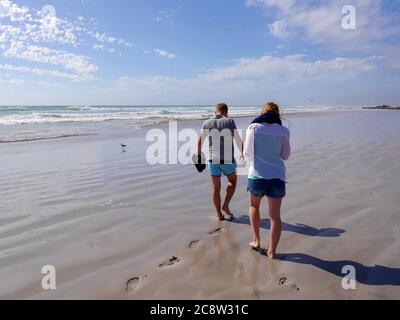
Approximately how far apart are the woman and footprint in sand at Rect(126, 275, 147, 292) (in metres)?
1.70

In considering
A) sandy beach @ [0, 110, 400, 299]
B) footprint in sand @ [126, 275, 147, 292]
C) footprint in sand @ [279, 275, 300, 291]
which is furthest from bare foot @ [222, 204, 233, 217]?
footprint in sand @ [126, 275, 147, 292]

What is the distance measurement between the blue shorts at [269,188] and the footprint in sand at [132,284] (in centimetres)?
174

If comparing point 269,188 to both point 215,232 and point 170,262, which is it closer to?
point 215,232

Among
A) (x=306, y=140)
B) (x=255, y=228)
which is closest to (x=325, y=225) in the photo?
(x=255, y=228)

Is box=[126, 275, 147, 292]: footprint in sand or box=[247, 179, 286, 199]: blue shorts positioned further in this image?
box=[247, 179, 286, 199]: blue shorts

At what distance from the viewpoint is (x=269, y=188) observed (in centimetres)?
418

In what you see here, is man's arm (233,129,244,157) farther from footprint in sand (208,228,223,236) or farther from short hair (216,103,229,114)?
footprint in sand (208,228,223,236)

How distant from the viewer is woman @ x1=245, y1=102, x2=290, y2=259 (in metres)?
4.12

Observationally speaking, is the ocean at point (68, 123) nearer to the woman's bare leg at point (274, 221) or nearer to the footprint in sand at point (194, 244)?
the footprint in sand at point (194, 244)

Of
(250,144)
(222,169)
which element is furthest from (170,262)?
(222,169)

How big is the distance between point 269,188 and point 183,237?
1516 mm

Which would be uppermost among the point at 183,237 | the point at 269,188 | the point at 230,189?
the point at 269,188

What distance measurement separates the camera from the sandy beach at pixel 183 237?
3.56 m
